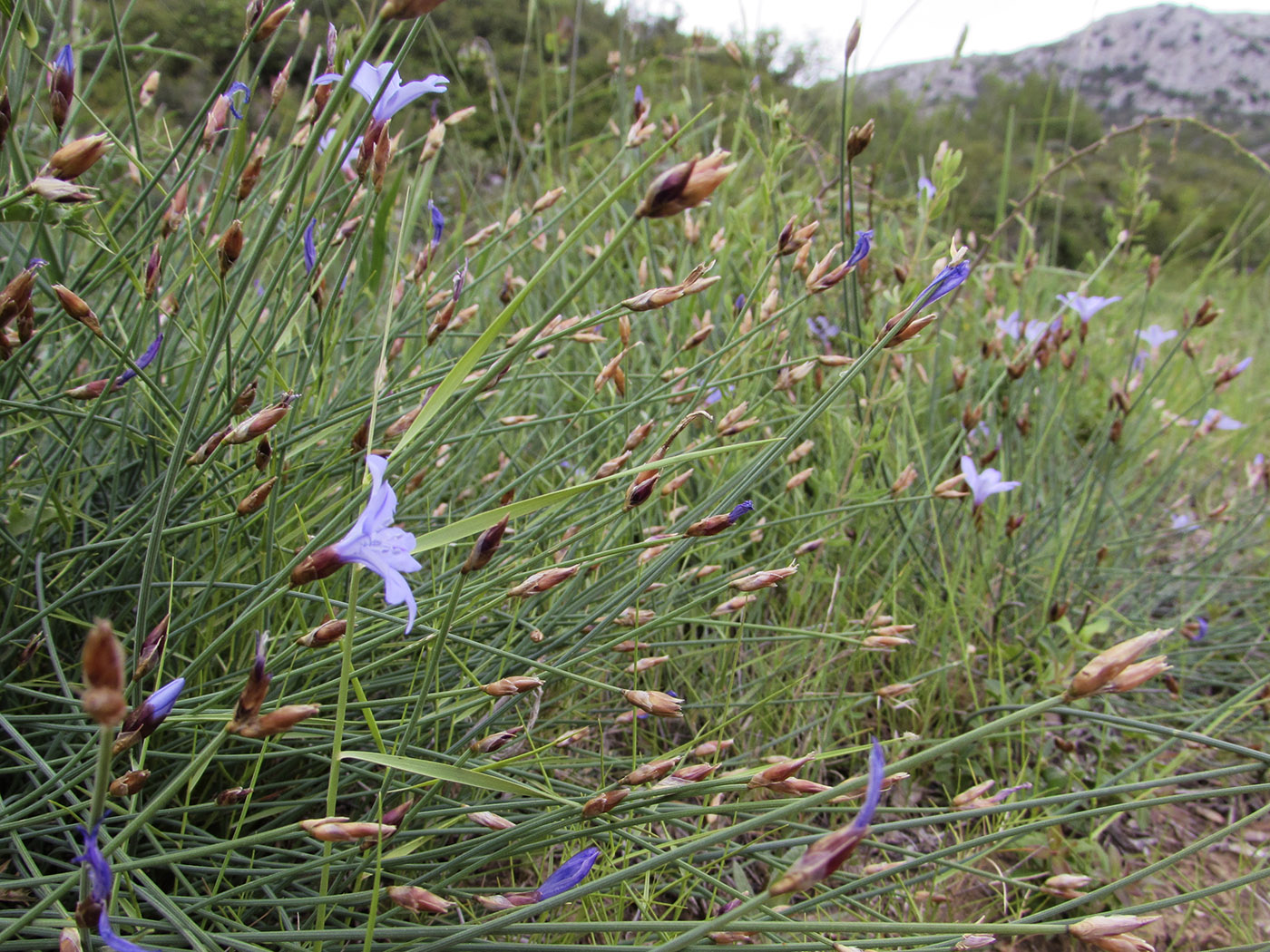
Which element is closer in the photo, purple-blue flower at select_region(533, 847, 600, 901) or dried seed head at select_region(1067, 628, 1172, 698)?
dried seed head at select_region(1067, 628, 1172, 698)

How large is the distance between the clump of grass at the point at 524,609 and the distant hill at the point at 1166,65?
1071 centimetres

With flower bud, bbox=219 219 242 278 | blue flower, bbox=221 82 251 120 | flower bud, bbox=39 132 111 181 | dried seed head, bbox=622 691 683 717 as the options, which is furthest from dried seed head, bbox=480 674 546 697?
blue flower, bbox=221 82 251 120

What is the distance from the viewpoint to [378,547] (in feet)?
2.36

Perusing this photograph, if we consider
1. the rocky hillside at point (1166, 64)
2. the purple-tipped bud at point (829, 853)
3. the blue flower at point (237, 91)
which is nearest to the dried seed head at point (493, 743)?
the purple-tipped bud at point (829, 853)

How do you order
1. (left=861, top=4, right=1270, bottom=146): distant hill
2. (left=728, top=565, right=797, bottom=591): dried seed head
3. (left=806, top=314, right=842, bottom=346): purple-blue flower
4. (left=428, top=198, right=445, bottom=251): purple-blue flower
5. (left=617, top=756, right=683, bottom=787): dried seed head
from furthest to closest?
(left=861, top=4, right=1270, bottom=146): distant hill < (left=806, top=314, right=842, bottom=346): purple-blue flower < (left=428, top=198, right=445, bottom=251): purple-blue flower < (left=728, top=565, right=797, bottom=591): dried seed head < (left=617, top=756, right=683, bottom=787): dried seed head

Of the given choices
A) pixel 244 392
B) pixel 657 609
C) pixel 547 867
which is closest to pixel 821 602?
pixel 657 609

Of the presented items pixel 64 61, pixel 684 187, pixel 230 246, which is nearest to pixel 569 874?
pixel 684 187

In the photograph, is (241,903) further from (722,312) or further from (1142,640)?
(722,312)

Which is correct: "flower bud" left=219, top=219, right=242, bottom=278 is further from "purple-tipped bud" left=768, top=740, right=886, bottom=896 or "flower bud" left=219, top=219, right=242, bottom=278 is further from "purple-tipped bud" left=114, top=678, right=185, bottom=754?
"purple-tipped bud" left=768, top=740, right=886, bottom=896

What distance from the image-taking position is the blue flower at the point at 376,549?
0.68 metres

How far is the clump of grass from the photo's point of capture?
0.78 metres

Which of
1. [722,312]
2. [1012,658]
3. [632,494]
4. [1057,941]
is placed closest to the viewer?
[632,494]

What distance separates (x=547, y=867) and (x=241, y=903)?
460 mm

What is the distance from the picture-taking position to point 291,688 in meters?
1.07
